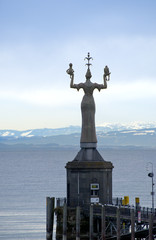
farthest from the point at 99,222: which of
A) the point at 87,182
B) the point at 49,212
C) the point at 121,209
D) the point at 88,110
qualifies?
the point at 88,110

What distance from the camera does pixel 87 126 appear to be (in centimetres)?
5306

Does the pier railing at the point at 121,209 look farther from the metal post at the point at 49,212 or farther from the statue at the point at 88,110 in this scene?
the statue at the point at 88,110

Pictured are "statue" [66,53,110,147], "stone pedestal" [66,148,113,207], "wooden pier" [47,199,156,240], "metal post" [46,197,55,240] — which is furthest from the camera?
"statue" [66,53,110,147]

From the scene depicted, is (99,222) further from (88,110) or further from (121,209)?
(88,110)

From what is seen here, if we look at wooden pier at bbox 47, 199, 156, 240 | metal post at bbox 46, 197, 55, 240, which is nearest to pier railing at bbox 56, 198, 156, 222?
wooden pier at bbox 47, 199, 156, 240

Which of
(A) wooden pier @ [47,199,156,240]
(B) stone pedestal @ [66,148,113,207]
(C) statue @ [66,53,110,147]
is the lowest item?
(A) wooden pier @ [47,199,156,240]

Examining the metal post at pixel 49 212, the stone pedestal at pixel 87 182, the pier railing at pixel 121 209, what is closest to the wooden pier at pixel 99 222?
the pier railing at pixel 121 209

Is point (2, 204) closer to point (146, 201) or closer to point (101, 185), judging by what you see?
point (146, 201)

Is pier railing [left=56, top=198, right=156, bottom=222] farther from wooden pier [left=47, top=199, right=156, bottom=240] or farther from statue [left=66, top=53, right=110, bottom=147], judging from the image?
statue [left=66, top=53, right=110, bottom=147]

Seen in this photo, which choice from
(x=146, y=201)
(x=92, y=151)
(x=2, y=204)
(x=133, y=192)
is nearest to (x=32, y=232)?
(x=92, y=151)

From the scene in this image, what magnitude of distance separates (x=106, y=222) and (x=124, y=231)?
1.88 metres

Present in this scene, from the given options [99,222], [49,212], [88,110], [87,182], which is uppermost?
[88,110]

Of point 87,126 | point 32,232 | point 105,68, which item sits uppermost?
point 105,68

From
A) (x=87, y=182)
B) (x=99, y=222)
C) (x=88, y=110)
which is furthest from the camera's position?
(x=88, y=110)
